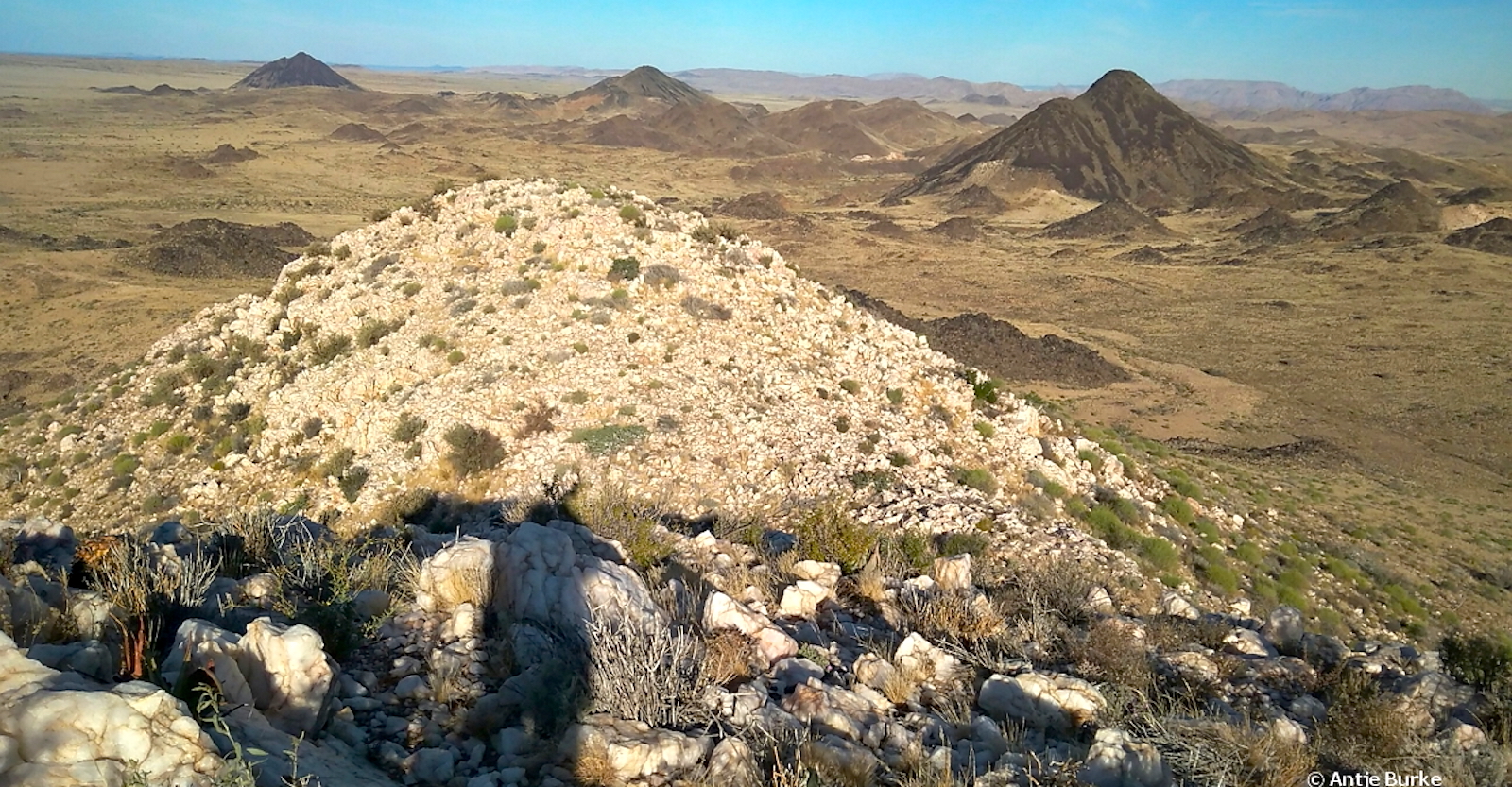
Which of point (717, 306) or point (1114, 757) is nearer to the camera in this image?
point (1114, 757)

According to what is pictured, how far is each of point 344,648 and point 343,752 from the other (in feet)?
3.33

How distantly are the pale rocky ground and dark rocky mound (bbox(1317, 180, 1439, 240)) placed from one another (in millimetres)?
49269

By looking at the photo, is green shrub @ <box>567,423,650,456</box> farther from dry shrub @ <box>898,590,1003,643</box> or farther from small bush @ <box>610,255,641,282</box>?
dry shrub @ <box>898,590,1003,643</box>

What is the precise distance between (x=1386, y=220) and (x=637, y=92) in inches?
4243

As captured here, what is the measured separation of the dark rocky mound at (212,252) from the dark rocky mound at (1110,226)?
1842 inches

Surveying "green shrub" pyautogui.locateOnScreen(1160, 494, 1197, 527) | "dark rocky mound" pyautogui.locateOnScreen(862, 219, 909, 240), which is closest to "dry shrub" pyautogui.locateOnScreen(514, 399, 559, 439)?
"green shrub" pyautogui.locateOnScreen(1160, 494, 1197, 527)

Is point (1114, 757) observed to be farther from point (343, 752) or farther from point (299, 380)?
point (299, 380)

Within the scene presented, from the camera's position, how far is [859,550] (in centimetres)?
712

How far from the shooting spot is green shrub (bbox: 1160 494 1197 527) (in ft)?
43.0

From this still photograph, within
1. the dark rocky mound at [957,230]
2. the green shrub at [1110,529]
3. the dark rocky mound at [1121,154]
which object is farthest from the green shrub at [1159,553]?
the dark rocky mound at [1121,154]

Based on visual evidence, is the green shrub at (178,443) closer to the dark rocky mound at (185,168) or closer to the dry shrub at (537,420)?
the dry shrub at (537,420)

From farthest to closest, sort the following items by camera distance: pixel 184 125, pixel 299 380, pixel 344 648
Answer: pixel 184 125, pixel 299 380, pixel 344 648

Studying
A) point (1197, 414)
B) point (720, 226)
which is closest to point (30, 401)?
point (720, 226)

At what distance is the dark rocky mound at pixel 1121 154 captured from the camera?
70.4 m
